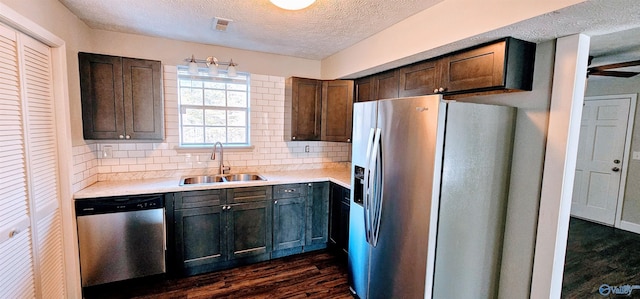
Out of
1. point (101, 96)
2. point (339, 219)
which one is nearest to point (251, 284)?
point (339, 219)

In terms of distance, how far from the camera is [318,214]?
10.5ft

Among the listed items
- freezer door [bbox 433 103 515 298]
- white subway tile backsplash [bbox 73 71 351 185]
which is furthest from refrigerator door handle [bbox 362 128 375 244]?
white subway tile backsplash [bbox 73 71 351 185]

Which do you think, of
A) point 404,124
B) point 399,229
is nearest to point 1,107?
point 404,124

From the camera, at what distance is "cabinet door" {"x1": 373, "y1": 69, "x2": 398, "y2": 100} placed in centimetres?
273

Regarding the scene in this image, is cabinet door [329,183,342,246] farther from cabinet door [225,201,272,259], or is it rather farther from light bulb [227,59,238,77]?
light bulb [227,59,238,77]

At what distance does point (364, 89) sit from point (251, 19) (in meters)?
1.50

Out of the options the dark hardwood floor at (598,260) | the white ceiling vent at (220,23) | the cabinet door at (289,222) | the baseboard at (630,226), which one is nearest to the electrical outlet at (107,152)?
the white ceiling vent at (220,23)

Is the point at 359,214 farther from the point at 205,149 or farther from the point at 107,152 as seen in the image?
the point at 107,152

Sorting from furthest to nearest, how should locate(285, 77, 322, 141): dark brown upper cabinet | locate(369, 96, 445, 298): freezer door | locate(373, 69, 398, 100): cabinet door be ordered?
locate(285, 77, 322, 141): dark brown upper cabinet, locate(373, 69, 398, 100): cabinet door, locate(369, 96, 445, 298): freezer door

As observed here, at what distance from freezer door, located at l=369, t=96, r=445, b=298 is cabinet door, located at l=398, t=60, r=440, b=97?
23.8 inches

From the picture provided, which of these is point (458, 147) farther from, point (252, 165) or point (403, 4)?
point (252, 165)

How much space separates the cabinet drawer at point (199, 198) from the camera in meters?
2.57

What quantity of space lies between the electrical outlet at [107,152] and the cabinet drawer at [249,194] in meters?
1.30

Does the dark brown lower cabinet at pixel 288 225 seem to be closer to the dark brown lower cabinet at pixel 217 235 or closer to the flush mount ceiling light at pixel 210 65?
the dark brown lower cabinet at pixel 217 235
